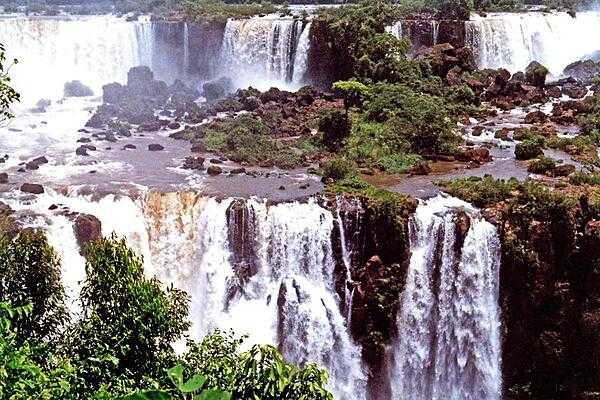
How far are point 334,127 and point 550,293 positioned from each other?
10352mm

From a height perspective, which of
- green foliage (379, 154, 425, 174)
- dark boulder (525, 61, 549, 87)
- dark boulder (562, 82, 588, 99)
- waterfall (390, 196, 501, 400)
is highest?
dark boulder (525, 61, 549, 87)

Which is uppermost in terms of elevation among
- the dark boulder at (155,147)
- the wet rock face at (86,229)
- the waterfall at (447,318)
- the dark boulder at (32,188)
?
the dark boulder at (155,147)

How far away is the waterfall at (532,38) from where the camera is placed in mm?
36688

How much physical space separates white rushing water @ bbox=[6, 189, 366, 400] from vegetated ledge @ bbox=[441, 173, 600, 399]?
13.8 feet

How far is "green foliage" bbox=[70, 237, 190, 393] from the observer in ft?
27.7

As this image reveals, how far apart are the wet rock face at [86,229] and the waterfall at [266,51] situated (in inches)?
697

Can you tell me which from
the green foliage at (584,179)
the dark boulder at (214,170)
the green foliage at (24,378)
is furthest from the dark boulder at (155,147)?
the green foliage at (24,378)

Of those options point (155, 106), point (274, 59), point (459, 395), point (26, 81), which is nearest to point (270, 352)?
Result: point (459, 395)

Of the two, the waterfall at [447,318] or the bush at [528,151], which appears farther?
the bush at [528,151]

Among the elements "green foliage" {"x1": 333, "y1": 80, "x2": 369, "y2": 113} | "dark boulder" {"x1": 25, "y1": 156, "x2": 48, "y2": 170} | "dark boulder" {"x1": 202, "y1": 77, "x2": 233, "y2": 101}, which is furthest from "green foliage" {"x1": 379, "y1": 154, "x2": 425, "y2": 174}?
"dark boulder" {"x1": 202, "y1": 77, "x2": 233, "y2": 101}

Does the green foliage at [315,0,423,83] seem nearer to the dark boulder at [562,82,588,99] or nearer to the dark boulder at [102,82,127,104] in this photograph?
the dark boulder at [562,82,588,99]

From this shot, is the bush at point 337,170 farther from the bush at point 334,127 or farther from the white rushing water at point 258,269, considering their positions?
the bush at point 334,127

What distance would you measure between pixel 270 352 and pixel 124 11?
4193 centimetres

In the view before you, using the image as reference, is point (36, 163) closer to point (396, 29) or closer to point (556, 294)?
point (556, 294)
